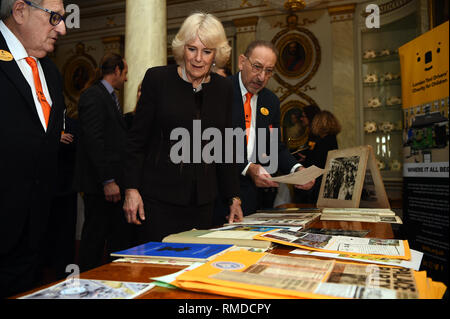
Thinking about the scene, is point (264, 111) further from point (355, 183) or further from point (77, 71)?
point (77, 71)

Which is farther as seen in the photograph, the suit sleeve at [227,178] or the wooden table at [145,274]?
the suit sleeve at [227,178]

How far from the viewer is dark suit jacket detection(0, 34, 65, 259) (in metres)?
1.47

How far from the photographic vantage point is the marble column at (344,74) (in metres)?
6.89

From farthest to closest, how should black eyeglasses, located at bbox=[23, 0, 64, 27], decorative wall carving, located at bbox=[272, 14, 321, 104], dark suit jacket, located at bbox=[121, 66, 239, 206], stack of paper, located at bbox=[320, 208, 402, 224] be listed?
decorative wall carving, located at bbox=[272, 14, 321, 104]
stack of paper, located at bbox=[320, 208, 402, 224]
dark suit jacket, located at bbox=[121, 66, 239, 206]
black eyeglasses, located at bbox=[23, 0, 64, 27]

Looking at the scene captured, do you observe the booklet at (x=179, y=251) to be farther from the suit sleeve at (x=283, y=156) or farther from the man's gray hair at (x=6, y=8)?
the suit sleeve at (x=283, y=156)

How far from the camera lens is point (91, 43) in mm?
9055

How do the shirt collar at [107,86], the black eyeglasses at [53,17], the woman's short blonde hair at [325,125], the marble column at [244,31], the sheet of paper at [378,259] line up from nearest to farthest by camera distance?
the sheet of paper at [378,259], the black eyeglasses at [53,17], the shirt collar at [107,86], the woman's short blonde hair at [325,125], the marble column at [244,31]

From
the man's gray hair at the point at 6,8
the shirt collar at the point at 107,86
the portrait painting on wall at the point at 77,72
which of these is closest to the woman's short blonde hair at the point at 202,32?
the man's gray hair at the point at 6,8

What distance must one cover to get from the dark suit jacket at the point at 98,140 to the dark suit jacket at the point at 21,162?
4.22 feet

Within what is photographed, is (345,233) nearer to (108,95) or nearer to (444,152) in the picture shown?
(444,152)

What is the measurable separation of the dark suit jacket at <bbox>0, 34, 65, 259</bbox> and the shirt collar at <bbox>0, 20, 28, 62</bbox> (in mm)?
27

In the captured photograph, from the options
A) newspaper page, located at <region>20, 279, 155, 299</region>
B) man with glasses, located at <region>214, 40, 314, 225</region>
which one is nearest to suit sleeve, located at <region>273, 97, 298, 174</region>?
man with glasses, located at <region>214, 40, 314, 225</region>

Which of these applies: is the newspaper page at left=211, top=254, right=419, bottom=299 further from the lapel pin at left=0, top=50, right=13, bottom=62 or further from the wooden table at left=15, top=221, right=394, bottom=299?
the lapel pin at left=0, top=50, right=13, bottom=62
